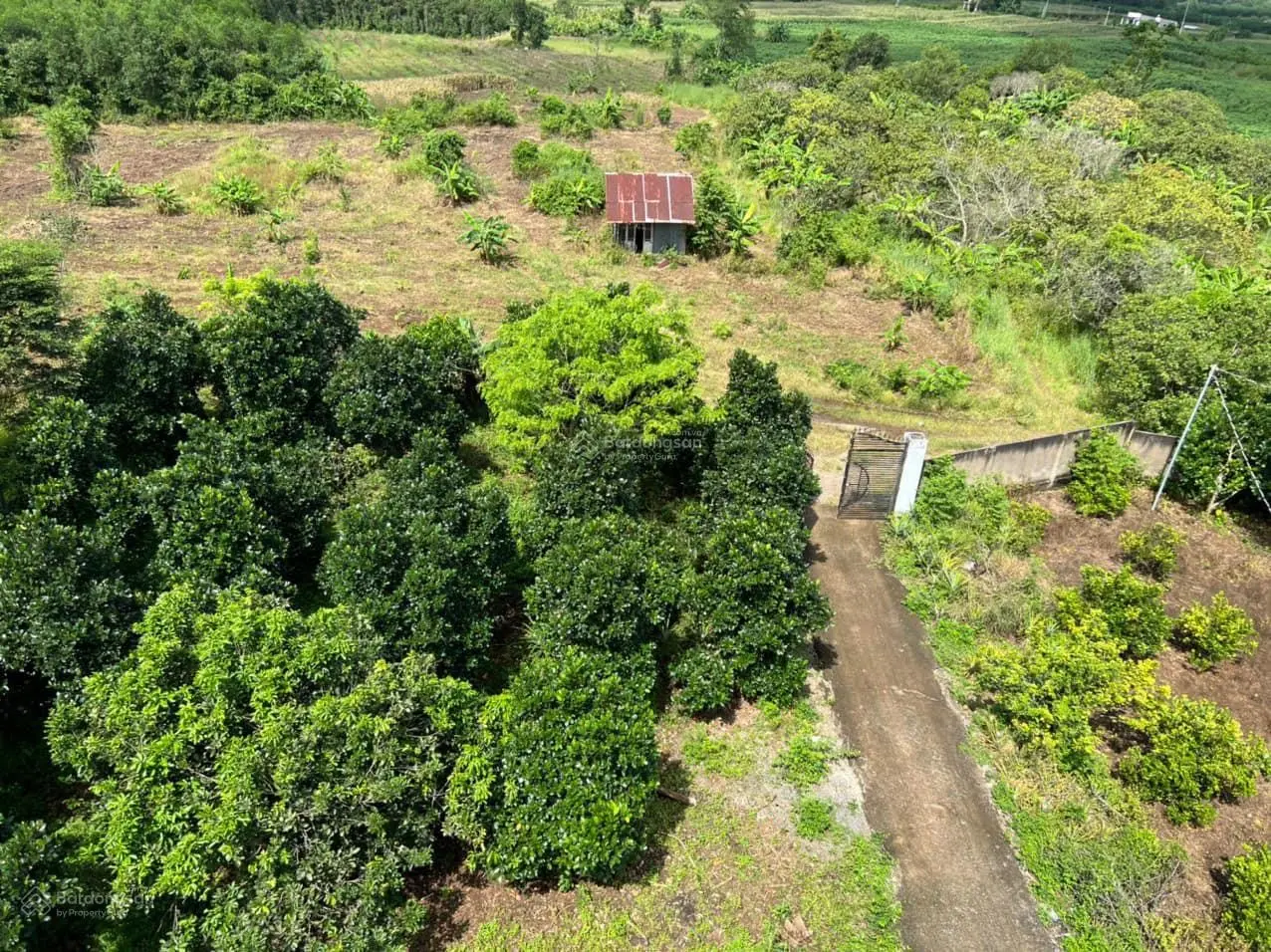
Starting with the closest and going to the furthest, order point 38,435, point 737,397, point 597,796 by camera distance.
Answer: point 597,796 → point 38,435 → point 737,397

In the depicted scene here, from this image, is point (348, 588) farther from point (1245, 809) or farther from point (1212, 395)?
point (1212, 395)

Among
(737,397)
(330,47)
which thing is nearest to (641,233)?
(737,397)

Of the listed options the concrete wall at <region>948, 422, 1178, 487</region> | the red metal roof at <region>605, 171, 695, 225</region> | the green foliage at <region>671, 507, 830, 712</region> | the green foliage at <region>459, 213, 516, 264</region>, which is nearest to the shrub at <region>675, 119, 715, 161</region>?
the red metal roof at <region>605, 171, 695, 225</region>

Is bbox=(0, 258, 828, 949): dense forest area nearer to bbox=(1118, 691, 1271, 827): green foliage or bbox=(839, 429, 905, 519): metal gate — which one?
bbox=(839, 429, 905, 519): metal gate

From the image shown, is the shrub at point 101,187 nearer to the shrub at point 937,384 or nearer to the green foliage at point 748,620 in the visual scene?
the green foliage at point 748,620

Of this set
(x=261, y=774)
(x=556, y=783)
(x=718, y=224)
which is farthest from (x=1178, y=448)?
(x=261, y=774)

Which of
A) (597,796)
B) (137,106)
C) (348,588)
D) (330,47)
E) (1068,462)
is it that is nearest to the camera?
(597,796)
